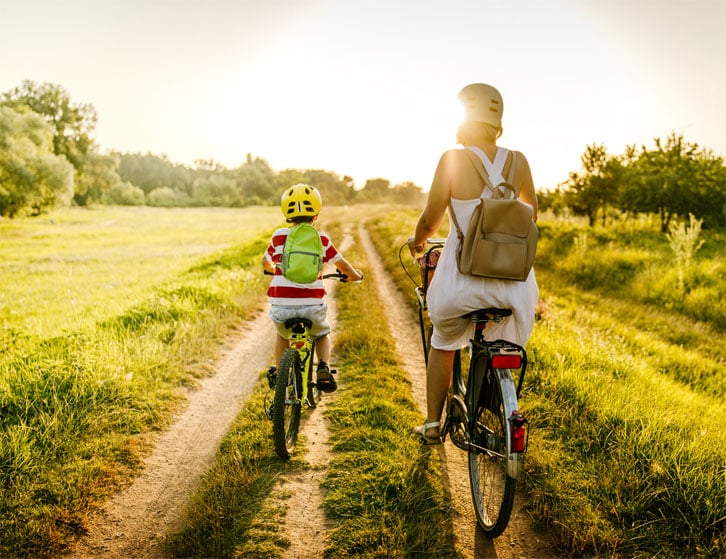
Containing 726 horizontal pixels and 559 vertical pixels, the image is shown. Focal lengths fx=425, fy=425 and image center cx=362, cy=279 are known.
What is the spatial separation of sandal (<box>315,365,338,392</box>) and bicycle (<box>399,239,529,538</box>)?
1387 mm

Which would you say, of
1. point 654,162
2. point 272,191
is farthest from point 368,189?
point 654,162

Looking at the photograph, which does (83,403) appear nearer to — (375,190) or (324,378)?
(324,378)

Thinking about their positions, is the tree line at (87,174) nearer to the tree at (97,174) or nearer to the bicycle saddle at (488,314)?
the tree at (97,174)

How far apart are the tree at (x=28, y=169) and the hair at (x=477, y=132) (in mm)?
33838

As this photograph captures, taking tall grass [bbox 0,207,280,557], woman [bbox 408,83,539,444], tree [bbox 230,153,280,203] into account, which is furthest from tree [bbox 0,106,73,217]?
tree [bbox 230,153,280,203]

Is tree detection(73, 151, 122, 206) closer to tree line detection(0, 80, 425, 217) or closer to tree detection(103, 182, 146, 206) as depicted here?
tree line detection(0, 80, 425, 217)

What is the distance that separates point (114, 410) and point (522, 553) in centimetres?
409

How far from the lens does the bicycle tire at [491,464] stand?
9.13ft

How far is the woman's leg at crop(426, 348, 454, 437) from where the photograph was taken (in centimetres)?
340

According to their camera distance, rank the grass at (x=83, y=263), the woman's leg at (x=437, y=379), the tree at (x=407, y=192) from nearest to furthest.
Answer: the woman's leg at (x=437, y=379), the grass at (x=83, y=263), the tree at (x=407, y=192)

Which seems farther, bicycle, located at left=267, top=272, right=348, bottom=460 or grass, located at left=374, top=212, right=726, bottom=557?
bicycle, located at left=267, top=272, right=348, bottom=460

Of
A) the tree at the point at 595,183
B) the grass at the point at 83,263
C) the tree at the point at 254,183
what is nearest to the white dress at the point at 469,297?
the grass at the point at 83,263

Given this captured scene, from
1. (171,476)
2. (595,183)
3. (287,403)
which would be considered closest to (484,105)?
(287,403)

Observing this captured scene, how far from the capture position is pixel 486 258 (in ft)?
8.86
